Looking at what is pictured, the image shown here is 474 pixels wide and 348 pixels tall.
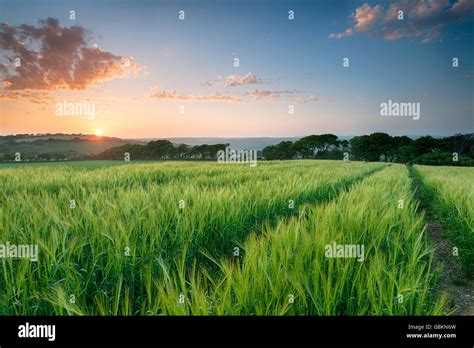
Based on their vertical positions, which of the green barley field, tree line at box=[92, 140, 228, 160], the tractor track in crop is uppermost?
tree line at box=[92, 140, 228, 160]

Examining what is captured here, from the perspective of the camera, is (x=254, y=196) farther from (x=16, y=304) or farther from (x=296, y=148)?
(x=296, y=148)

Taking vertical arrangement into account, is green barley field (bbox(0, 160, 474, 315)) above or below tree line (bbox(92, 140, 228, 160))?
below

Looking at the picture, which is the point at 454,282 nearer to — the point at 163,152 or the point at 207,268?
the point at 207,268

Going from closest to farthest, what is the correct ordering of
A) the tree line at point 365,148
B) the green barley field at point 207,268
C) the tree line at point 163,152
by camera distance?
the green barley field at point 207,268 < the tree line at point 163,152 < the tree line at point 365,148

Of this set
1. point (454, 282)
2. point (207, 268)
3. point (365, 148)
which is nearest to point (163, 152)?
point (207, 268)

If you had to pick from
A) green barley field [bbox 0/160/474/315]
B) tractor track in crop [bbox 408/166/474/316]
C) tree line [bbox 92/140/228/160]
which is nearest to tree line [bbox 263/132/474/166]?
tree line [bbox 92/140/228/160]

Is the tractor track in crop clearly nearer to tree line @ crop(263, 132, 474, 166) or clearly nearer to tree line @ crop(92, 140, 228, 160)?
tree line @ crop(92, 140, 228, 160)

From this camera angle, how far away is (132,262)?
2.13 meters

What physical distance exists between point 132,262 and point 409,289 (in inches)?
67.3

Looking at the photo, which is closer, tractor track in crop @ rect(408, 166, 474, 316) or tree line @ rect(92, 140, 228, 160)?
tractor track in crop @ rect(408, 166, 474, 316)

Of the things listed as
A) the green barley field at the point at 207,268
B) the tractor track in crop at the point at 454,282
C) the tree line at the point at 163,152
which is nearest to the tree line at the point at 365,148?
the tree line at the point at 163,152

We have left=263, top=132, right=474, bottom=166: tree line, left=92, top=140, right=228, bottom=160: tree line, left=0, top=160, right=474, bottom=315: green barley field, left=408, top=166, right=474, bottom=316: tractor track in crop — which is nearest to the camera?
left=0, top=160, right=474, bottom=315: green barley field

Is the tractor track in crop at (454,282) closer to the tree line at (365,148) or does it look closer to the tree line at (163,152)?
the tree line at (163,152)
